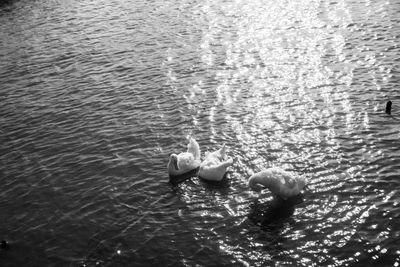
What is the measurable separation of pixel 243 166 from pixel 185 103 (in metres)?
10.6

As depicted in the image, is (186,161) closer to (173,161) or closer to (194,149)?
(173,161)

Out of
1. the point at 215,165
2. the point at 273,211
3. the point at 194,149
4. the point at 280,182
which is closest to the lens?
the point at 273,211

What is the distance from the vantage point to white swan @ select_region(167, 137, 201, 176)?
2867cm

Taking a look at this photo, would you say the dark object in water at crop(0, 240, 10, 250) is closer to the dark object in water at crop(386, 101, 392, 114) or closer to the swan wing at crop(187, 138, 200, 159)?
the swan wing at crop(187, 138, 200, 159)

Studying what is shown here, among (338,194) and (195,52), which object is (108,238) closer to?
(338,194)

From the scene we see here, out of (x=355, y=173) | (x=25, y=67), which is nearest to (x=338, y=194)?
(x=355, y=173)

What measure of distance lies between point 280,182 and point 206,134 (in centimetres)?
916

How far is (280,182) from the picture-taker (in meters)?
25.3

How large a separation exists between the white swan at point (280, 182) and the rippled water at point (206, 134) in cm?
79

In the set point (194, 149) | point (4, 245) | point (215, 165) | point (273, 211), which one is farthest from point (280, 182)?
point (4, 245)

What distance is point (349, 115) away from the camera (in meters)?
33.0

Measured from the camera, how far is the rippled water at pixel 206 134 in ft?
76.8

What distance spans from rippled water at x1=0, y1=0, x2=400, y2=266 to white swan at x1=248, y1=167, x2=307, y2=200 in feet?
2.60

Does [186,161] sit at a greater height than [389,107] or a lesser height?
lesser
